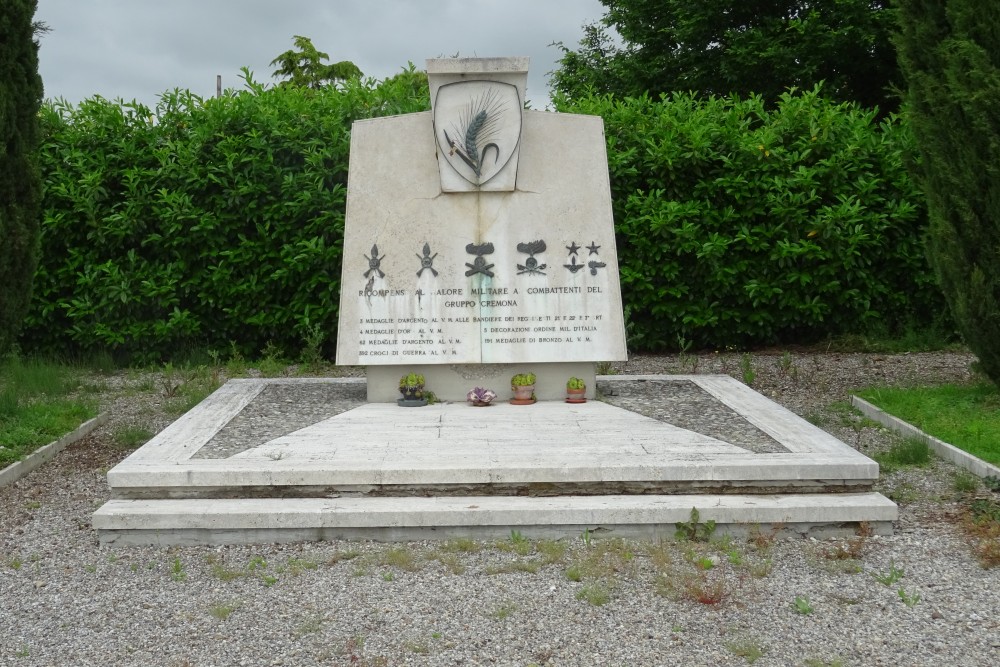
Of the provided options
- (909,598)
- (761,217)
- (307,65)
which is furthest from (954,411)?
(307,65)

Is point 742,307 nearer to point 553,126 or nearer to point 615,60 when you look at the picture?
point 553,126

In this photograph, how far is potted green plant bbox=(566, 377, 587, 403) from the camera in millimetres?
6254

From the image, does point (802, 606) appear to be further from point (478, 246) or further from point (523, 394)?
point (478, 246)

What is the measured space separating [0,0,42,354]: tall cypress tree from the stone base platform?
Answer: 203 centimetres

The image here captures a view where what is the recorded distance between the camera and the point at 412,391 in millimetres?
6141

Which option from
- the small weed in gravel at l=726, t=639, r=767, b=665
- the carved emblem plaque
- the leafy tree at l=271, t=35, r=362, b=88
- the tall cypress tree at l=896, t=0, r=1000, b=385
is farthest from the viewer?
the leafy tree at l=271, t=35, r=362, b=88

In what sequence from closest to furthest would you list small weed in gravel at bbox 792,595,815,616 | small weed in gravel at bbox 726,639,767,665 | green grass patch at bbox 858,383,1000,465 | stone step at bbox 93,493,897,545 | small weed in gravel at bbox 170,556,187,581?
small weed in gravel at bbox 726,639,767,665 < small weed in gravel at bbox 792,595,815,616 < small weed in gravel at bbox 170,556,187,581 < stone step at bbox 93,493,897,545 < green grass patch at bbox 858,383,1000,465

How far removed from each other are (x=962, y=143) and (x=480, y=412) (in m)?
3.55

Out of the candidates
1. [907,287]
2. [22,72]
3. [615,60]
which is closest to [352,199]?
[22,72]

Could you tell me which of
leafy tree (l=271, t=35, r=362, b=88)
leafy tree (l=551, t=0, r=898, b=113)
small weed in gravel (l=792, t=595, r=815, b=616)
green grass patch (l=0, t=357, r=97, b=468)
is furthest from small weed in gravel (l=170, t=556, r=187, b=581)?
leafy tree (l=271, t=35, r=362, b=88)

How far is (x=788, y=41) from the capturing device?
1380cm

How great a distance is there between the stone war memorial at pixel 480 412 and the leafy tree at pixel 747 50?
324 inches

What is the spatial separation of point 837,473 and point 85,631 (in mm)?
3325

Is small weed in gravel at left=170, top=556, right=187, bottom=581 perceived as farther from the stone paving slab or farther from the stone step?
the stone paving slab
